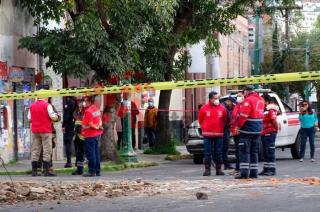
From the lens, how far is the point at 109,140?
20.5 meters

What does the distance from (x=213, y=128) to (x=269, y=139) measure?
1.16 meters

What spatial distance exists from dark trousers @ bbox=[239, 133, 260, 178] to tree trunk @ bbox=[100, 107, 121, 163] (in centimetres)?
598

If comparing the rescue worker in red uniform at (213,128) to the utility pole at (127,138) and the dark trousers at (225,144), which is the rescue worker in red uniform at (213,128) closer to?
the dark trousers at (225,144)

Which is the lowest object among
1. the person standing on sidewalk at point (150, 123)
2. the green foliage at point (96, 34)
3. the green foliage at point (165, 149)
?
the green foliage at point (165, 149)

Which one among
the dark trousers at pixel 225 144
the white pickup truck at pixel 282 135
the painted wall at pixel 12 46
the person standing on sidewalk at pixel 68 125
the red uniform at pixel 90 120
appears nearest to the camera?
the red uniform at pixel 90 120

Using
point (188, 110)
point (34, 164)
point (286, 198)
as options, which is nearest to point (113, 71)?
point (34, 164)

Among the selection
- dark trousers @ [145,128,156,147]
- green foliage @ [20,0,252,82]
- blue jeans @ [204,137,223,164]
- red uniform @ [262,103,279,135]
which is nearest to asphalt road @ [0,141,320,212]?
blue jeans @ [204,137,223,164]

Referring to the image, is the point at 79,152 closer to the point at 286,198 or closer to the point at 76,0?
the point at 76,0

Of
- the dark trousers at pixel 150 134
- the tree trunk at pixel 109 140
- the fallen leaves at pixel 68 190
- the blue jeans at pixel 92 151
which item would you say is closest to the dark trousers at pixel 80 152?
the blue jeans at pixel 92 151

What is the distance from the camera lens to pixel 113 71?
19.3 metres

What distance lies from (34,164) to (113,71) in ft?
11.0

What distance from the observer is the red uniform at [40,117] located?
17000 mm

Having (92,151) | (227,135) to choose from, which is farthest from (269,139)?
(92,151)

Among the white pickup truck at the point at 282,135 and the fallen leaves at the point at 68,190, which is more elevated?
the white pickup truck at the point at 282,135
